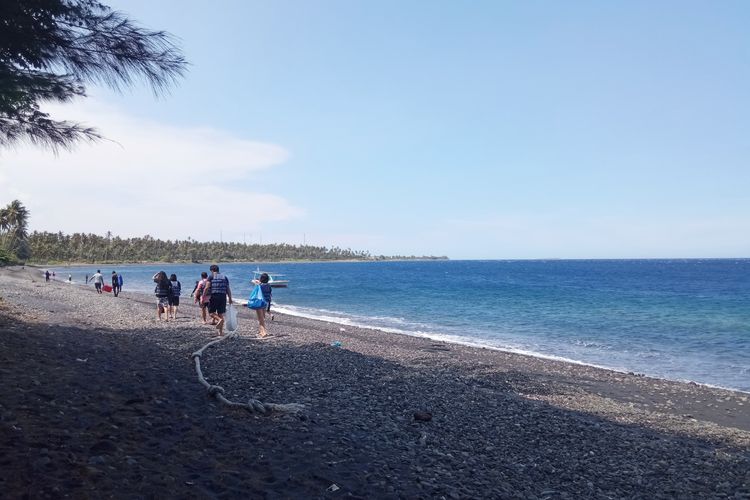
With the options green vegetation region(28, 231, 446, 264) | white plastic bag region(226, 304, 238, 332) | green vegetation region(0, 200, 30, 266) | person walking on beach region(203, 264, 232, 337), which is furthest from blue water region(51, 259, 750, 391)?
green vegetation region(28, 231, 446, 264)

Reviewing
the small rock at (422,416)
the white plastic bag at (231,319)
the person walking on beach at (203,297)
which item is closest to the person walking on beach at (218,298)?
the white plastic bag at (231,319)

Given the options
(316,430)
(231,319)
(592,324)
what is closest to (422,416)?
(316,430)

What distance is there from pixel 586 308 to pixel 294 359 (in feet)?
102

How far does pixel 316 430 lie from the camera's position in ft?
20.3

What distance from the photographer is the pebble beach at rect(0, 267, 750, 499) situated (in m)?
4.44

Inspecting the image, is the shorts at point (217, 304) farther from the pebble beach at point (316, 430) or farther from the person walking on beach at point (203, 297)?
the pebble beach at point (316, 430)

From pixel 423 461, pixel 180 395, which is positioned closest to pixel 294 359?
pixel 180 395

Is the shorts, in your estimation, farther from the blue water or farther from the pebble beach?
the blue water

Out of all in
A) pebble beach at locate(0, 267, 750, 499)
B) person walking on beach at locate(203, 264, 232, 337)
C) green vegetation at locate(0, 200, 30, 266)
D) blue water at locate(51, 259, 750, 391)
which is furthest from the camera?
green vegetation at locate(0, 200, 30, 266)

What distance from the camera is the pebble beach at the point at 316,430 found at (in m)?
4.44

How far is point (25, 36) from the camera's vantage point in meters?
4.69

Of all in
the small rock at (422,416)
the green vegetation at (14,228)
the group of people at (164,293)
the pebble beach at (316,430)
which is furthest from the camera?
the green vegetation at (14,228)

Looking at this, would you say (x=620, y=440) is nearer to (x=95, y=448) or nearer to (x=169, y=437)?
(x=169, y=437)

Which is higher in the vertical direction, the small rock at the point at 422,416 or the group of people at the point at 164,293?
the group of people at the point at 164,293
